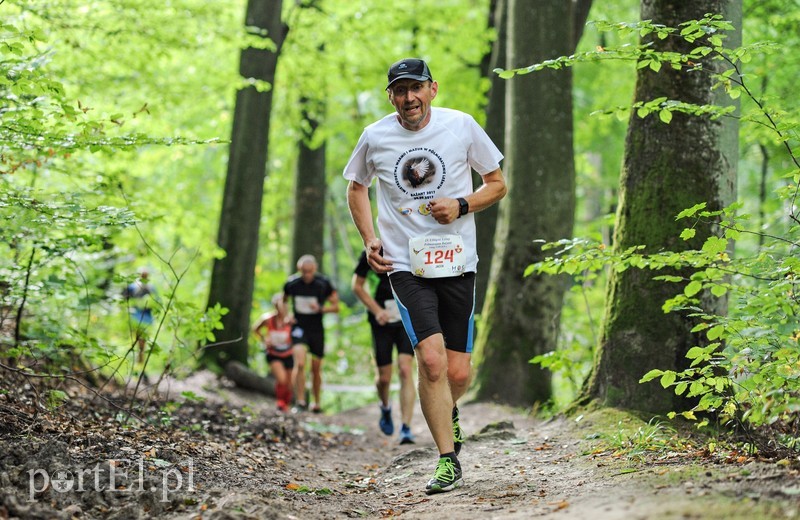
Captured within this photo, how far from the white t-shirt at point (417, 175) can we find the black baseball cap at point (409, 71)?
309 millimetres

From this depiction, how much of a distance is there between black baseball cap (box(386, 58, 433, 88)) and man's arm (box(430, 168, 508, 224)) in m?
0.78

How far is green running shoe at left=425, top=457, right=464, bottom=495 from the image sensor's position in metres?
5.12

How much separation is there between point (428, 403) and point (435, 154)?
157 centimetres

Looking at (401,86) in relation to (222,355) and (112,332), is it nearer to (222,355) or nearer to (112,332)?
(222,355)

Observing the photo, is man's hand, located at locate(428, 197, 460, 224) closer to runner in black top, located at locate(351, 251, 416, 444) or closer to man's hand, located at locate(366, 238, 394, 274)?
man's hand, located at locate(366, 238, 394, 274)

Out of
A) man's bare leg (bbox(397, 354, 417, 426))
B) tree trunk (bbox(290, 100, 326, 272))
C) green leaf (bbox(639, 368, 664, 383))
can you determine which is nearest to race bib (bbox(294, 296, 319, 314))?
man's bare leg (bbox(397, 354, 417, 426))

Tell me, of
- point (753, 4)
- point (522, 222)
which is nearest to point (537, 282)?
point (522, 222)

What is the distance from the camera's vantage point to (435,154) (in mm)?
5410

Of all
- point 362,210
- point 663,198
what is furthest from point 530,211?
point 362,210

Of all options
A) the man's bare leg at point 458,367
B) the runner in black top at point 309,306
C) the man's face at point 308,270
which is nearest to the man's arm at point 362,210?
the man's bare leg at point 458,367

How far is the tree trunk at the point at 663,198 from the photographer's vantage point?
6258mm

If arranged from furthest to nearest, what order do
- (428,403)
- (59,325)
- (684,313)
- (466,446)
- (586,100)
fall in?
(586,100) < (59,325) < (466,446) < (684,313) < (428,403)

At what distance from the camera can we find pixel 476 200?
213 inches

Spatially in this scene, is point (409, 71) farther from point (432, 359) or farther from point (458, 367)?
point (458, 367)
